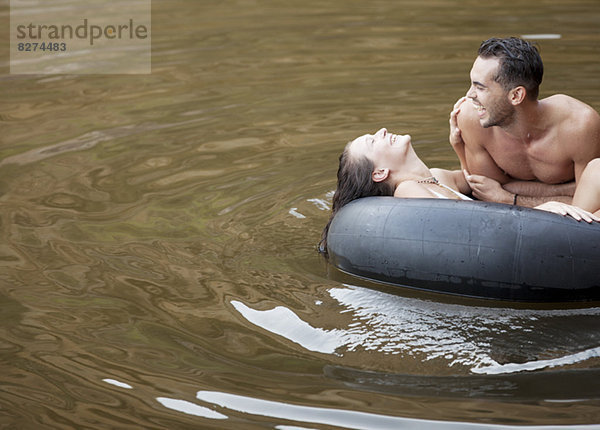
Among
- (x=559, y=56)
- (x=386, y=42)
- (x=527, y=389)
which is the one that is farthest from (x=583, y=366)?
(x=386, y=42)

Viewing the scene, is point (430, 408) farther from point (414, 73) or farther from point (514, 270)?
point (414, 73)

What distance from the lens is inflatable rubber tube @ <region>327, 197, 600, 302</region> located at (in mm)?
4105

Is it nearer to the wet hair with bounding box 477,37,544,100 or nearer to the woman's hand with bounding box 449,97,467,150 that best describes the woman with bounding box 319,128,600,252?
the woman's hand with bounding box 449,97,467,150

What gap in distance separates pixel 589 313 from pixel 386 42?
5947mm

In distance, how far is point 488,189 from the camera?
207 inches

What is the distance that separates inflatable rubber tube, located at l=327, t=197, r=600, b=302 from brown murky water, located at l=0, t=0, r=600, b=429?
130 mm

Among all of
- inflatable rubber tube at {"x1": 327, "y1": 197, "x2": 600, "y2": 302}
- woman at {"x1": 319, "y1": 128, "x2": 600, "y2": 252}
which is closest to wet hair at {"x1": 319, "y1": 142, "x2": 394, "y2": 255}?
woman at {"x1": 319, "y1": 128, "x2": 600, "y2": 252}

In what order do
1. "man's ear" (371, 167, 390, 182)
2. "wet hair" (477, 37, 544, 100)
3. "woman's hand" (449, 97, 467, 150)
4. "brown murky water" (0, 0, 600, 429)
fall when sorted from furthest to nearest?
1. "woman's hand" (449, 97, 467, 150)
2. "man's ear" (371, 167, 390, 182)
3. "wet hair" (477, 37, 544, 100)
4. "brown murky water" (0, 0, 600, 429)

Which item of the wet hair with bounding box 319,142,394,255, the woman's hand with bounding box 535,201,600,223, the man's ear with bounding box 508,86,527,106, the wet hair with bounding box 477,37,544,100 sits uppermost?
the wet hair with bounding box 477,37,544,100

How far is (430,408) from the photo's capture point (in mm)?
3488

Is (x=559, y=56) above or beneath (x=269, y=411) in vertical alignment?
above

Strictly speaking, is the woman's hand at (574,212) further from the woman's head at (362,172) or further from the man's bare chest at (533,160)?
the woman's head at (362,172)

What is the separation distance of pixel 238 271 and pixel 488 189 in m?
1.55

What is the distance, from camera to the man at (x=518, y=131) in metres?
4.73
